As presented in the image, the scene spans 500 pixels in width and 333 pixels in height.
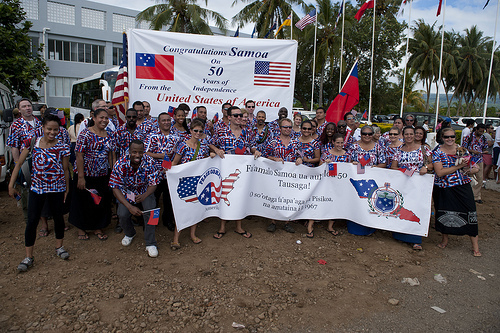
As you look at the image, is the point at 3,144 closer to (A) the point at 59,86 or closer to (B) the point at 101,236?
(B) the point at 101,236

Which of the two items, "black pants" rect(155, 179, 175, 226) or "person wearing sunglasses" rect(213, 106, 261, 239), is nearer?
"person wearing sunglasses" rect(213, 106, 261, 239)

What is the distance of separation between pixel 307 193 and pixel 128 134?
289cm

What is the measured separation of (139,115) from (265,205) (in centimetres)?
253

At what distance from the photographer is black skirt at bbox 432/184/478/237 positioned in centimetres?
467

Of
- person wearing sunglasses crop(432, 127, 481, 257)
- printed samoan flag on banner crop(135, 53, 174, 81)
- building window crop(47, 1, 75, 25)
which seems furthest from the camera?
building window crop(47, 1, 75, 25)

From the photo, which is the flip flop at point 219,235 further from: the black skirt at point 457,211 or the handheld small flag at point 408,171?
the black skirt at point 457,211

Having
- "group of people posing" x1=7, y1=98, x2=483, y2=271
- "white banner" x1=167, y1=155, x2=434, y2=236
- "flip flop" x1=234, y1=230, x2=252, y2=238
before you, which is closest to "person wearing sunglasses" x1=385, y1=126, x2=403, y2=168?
"group of people posing" x1=7, y1=98, x2=483, y2=271

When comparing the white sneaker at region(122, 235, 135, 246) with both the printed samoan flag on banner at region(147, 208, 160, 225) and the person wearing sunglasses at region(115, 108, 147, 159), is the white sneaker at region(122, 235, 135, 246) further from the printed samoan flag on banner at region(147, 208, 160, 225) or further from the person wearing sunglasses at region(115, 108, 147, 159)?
the person wearing sunglasses at region(115, 108, 147, 159)

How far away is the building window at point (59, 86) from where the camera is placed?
30.7 meters

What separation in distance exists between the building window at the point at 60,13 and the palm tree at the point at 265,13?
17185 millimetres

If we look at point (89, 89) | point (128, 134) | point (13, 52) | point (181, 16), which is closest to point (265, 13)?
point (181, 16)

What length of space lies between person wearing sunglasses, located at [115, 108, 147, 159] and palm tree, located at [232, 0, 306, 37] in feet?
66.1

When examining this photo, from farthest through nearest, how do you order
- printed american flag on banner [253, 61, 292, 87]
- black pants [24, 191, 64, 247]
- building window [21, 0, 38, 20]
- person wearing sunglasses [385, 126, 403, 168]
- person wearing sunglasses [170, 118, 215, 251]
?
building window [21, 0, 38, 20], printed american flag on banner [253, 61, 292, 87], person wearing sunglasses [385, 126, 403, 168], person wearing sunglasses [170, 118, 215, 251], black pants [24, 191, 64, 247]

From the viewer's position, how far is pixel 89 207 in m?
4.78
